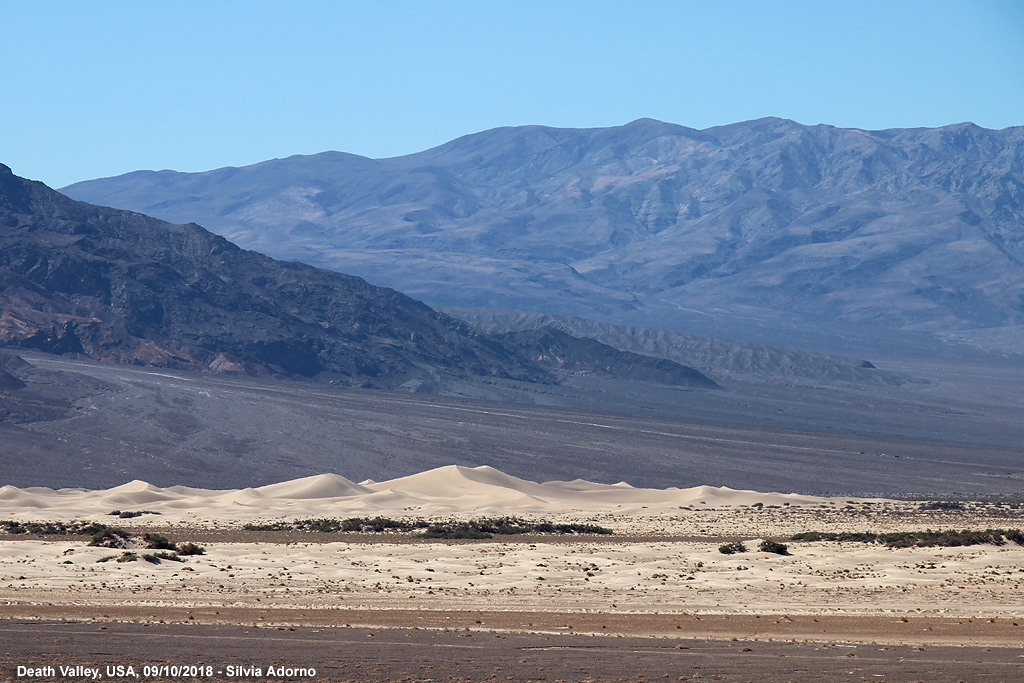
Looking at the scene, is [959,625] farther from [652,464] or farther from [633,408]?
[633,408]

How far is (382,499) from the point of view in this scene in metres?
45.2

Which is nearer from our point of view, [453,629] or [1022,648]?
[1022,648]

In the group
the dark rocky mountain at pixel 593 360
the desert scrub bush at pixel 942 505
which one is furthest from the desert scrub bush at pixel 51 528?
the dark rocky mountain at pixel 593 360

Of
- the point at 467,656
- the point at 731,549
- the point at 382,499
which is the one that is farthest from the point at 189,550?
the point at 382,499

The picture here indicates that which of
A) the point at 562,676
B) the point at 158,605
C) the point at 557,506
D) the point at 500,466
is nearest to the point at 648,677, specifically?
the point at 562,676

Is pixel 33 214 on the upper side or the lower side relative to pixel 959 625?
upper

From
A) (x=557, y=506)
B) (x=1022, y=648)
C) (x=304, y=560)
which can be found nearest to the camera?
(x=1022, y=648)

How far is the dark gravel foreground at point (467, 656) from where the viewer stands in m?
12.5

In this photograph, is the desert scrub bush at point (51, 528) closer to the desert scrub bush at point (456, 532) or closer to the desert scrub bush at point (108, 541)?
the desert scrub bush at point (108, 541)

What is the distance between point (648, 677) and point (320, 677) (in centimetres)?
360

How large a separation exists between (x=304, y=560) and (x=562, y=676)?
11202 mm

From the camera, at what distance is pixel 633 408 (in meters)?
118

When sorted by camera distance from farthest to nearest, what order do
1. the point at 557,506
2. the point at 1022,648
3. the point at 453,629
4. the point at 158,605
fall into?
the point at 557,506 → the point at 158,605 → the point at 453,629 → the point at 1022,648

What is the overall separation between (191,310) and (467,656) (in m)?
115
